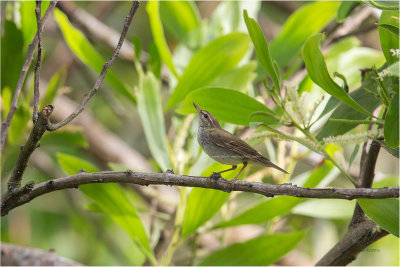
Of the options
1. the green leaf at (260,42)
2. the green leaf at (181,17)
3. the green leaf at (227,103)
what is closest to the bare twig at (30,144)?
A: the green leaf at (227,103)

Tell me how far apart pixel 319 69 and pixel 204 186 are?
1.36 feet

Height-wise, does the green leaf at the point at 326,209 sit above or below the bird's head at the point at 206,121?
below

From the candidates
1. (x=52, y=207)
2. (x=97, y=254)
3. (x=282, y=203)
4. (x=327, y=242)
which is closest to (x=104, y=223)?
(x=97, y=254)

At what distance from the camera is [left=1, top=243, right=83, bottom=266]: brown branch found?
1931 mm

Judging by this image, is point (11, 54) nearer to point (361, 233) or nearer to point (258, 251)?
point (258, 251)

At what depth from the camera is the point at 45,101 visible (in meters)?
2.13

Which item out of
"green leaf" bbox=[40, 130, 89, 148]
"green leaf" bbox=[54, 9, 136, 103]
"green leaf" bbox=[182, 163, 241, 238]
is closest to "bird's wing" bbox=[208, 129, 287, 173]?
"green leaf" bbox=[182, 163, 241, 238]

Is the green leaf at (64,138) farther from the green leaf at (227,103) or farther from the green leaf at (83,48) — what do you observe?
the green leaf at (227,103)

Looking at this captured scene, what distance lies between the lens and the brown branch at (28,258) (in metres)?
1.93

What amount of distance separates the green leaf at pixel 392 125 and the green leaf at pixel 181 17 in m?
1.33

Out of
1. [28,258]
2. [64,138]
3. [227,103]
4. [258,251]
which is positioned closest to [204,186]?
[227,103]

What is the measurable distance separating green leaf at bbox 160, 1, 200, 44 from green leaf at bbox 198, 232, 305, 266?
100 cm

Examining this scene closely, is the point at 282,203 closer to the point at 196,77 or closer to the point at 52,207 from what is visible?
the point at 196,77

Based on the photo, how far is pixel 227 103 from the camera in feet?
4.91
